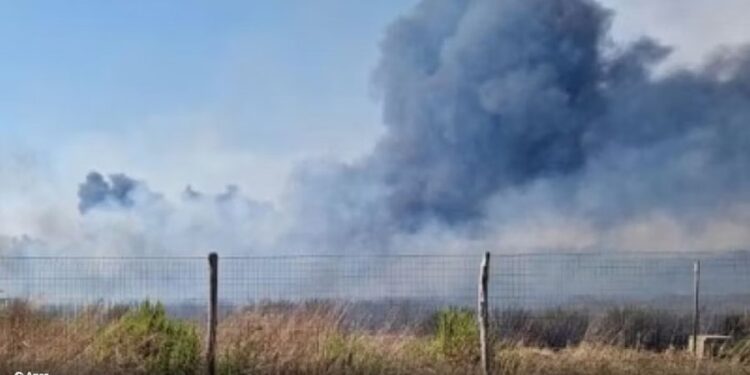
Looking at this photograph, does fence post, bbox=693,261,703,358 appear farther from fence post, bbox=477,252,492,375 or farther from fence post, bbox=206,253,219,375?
fence post, bbox=206,253,219,375

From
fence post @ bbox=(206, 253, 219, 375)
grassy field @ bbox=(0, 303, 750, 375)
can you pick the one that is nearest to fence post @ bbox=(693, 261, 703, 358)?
grassy field @ bbox=(0, 303, 750, 375)

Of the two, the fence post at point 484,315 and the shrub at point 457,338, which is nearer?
the fence post at point 484,315

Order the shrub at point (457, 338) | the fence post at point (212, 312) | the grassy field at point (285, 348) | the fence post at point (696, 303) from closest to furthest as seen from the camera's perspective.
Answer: the fence post at point (212, 312) → the grassy field at point (285, 348) → the shrub at point (457, 338) → the fence post at point (696, 303)

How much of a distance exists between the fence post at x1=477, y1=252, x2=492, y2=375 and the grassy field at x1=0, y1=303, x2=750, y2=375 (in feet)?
0.88

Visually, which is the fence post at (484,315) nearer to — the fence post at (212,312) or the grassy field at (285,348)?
the grassy field at (285,348)

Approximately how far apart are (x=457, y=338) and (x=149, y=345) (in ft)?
13.5

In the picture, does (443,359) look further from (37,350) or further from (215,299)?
(37,350)

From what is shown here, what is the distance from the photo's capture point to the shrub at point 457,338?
1688cm

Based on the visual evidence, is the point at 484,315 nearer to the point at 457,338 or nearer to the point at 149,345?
the point at 457,338

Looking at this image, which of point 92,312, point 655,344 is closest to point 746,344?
point 655,344

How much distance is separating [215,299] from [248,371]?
1.07 meters

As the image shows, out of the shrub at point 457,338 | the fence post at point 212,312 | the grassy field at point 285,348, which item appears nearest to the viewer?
the fence post at point 212,312

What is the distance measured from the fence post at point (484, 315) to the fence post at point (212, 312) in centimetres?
345

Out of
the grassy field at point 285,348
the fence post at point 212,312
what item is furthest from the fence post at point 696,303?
the fence post at point 212,312
